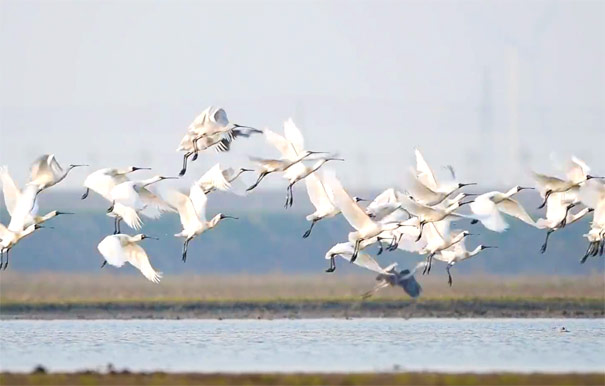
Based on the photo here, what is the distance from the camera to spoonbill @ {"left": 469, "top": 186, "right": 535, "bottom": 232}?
106 feet

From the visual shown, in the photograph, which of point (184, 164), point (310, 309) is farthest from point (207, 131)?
point (310, 309)

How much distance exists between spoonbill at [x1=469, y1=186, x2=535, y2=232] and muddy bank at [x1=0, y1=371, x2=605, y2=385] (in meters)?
6.94

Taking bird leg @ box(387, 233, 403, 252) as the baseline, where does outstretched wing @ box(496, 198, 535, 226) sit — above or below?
above

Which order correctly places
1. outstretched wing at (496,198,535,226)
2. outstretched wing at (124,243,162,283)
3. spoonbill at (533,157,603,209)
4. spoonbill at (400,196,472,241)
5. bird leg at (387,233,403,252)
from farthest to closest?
1. bird leg at (387,233,403,252)
2. outstretched wing at (496,198,535,226)
3. spoonbill at (533,157,603,209)
4. outstretched wing at (124,243,162,283)
5. spoonbill at (400,196,472,241)

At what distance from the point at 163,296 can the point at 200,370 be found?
18.9 m

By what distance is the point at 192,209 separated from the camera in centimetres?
3300

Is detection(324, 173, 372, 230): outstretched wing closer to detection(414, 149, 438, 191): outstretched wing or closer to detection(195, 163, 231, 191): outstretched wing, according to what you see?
detection(414, 149, 438, 191): outstretched wing

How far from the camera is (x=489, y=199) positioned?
1310 inches

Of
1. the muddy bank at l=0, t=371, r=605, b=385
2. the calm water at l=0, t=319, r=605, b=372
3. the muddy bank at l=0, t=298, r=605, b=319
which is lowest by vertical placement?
the muddy bank at l=0, t=371, r=605, b=385

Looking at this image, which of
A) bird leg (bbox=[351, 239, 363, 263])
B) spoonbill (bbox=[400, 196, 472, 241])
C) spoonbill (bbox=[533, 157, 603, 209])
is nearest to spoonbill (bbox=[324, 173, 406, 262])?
bird leg (bbox=[351, 239, 363, 263])

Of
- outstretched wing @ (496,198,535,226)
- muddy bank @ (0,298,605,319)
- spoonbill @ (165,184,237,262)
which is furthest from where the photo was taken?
muddy bank @ (0,298,605,319)

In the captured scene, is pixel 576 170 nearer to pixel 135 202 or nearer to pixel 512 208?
pixel 512 208

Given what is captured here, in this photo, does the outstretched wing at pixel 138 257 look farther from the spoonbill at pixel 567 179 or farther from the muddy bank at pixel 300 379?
the spoonbill at pixel 567 179

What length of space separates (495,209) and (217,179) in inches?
187
